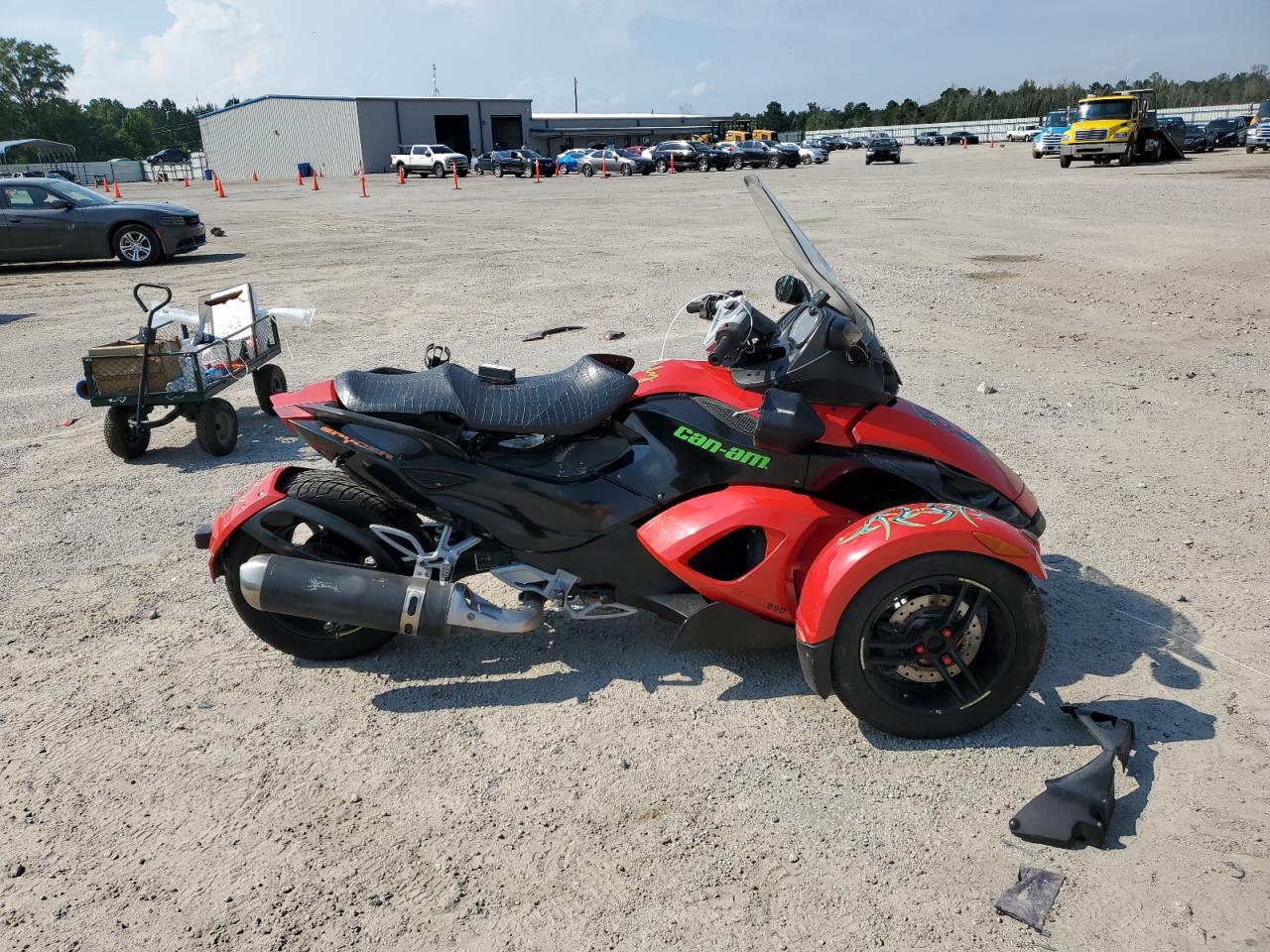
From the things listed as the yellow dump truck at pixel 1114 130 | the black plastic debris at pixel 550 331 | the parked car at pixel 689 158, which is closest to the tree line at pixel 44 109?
the parked car at pixel 689 158

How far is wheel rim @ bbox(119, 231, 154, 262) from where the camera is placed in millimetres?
14969

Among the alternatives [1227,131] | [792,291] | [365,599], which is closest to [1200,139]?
[1227,131]

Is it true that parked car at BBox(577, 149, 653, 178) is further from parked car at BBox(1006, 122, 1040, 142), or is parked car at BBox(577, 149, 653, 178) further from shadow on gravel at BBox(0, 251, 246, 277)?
parked car at BBox(1006, 122, 1040, 142)

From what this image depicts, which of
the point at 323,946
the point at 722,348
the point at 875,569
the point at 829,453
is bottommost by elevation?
the point at 323,946

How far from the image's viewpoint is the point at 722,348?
3.18m

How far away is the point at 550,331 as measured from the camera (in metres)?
8.99

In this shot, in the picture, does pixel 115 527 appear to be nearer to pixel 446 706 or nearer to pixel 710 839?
pixel 446 706

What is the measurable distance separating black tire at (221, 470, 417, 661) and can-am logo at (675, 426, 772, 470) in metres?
1.22

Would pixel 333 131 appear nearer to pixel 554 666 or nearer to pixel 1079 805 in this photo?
pixel 554 666

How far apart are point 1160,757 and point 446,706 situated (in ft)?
8.11

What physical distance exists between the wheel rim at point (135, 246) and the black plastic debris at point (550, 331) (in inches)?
381

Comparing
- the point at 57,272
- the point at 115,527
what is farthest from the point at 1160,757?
the point at 57,272

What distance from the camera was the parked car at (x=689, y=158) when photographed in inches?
1657

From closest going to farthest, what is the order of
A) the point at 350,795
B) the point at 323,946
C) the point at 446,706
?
the point at 323,946, the point at 350,795, the point at 446,706
